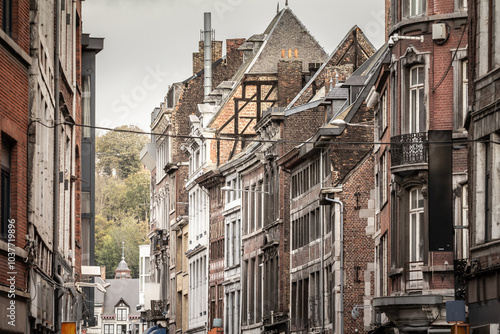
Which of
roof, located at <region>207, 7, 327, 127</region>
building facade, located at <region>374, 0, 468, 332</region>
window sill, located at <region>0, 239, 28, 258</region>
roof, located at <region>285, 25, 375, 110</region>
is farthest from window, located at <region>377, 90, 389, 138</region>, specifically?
roof, located at <region>207, 7, 327, 127</region>

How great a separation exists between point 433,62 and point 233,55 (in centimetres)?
5177

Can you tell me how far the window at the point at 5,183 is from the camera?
73.4ft

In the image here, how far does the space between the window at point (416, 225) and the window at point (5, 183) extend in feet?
49.8

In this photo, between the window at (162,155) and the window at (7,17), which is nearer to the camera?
the window at (7,17)

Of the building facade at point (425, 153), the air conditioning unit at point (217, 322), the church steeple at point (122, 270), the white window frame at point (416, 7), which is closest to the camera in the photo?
the building facade at point (425, 153)

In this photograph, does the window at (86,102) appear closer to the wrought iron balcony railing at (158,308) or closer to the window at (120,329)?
the wrought iron balcony railing at (158,308)

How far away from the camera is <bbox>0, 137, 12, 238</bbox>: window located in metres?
22.4

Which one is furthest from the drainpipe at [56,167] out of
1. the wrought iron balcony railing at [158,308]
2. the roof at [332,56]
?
the wrought iron balcony railing at [158,308]

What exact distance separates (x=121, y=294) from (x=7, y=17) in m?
142

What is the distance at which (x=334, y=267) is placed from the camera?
167 feet

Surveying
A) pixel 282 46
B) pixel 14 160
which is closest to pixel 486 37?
pixel 14 160

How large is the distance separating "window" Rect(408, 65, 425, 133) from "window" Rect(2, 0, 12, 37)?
49.2 ft

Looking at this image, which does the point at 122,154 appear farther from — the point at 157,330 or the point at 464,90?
the point at 464,90

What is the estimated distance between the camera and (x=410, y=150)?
115ft
